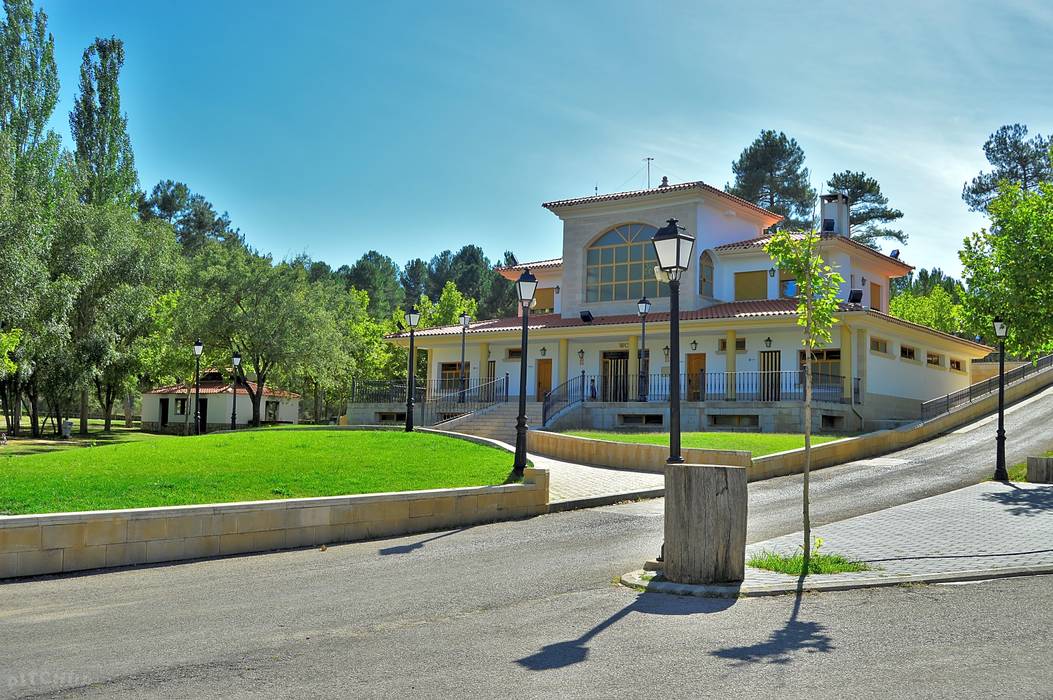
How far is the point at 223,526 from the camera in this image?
10.7 meters

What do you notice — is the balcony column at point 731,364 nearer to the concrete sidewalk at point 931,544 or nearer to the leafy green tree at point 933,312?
the concrete sidewalk at point 931,544

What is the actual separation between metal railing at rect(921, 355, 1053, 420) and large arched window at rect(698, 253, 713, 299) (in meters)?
9.64

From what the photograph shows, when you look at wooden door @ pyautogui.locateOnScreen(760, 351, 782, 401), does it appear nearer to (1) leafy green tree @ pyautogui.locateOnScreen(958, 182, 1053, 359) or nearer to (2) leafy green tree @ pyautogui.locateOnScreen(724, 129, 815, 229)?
(1) leafy green tree @ pyautogui.locateOnScreen(958, 182, 1053, 359)

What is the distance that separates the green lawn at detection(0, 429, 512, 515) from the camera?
37.6 ft

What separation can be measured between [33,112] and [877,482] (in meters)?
38.9

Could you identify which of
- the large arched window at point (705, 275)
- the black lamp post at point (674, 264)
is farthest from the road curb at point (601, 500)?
the large arched window at point (705, 275)

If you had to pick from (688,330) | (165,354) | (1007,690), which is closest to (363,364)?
(165,354)

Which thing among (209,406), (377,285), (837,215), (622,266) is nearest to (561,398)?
(622,266)

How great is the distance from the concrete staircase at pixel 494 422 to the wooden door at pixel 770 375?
27.8 feet

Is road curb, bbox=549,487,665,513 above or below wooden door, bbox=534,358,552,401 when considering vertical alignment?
below

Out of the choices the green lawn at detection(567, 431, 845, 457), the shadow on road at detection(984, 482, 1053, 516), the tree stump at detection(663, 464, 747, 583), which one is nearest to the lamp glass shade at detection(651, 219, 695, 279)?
the tree stump at detection(663, 464, 747, 583)

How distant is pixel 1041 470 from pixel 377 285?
7784 centimetres

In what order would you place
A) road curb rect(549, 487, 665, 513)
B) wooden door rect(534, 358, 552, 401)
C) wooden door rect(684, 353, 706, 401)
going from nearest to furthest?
road curb rect(549, 487, 665, 513) → wooden door rect(684, 353, 706, 401) → wooden door rect(534, 358, 552, 401)

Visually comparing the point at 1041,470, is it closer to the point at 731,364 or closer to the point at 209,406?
the point at 731,364
